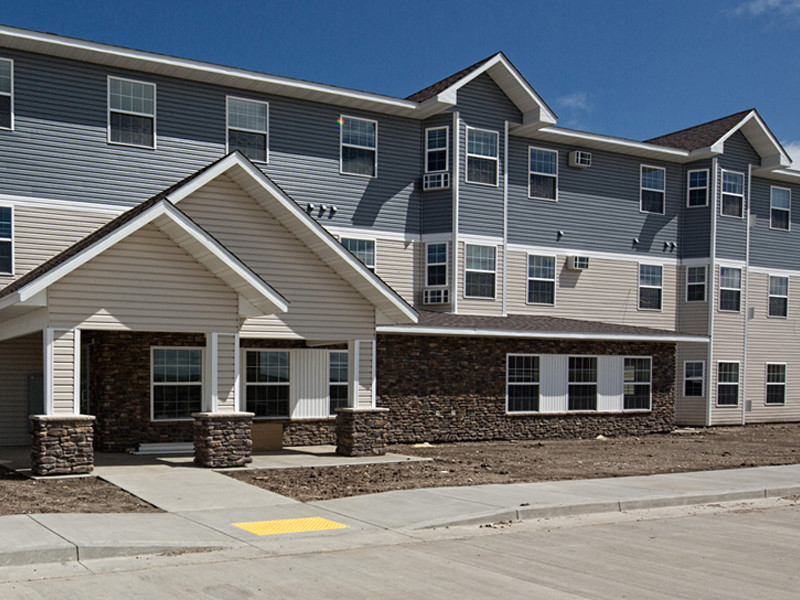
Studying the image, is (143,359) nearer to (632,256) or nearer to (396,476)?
(396,476)

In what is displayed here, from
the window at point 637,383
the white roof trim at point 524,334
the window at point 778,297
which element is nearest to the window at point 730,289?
the window at point 778,297

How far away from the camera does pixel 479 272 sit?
24.7m

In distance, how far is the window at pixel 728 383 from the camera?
29487mm

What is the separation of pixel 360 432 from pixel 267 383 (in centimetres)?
344

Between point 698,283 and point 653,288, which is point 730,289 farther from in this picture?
point 653,288

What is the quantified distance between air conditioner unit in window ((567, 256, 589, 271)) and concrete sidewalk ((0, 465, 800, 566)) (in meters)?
10.9

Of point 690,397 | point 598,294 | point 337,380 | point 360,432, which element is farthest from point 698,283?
point 360,432

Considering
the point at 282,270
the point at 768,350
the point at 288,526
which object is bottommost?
the point at 288,526

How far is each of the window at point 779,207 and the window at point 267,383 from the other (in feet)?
65.0

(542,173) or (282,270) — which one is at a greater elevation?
(542,173)

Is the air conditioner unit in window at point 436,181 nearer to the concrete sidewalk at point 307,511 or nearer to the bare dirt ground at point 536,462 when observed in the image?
the bare dirt ground at point 536,462

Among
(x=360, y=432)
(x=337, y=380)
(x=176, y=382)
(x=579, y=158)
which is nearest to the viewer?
(x=360, y=432)

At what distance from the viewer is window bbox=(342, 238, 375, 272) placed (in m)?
23.3

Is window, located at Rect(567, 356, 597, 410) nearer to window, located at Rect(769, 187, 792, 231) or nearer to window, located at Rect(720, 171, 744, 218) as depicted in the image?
window, located at Rect(720, 171, 744, 218)
